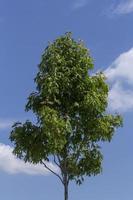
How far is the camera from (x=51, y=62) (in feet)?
99.0

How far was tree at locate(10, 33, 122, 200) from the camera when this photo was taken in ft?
97.6

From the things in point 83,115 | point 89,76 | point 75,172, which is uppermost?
point 89,76

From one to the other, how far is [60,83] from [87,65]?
167 cm

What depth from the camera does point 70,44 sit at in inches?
1227

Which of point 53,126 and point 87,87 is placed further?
point 87,87

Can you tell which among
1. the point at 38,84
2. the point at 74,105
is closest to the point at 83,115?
the point at 74,105

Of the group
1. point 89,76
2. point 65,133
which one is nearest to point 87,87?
point 89,76

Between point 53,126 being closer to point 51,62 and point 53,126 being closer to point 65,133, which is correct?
point 65,133

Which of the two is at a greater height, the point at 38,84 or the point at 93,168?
the point at 38,84

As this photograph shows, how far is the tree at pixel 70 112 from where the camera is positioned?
29.7 meters

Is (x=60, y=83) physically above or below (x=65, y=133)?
above

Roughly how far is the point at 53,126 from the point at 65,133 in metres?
0.80

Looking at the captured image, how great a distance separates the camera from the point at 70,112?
1190 inches

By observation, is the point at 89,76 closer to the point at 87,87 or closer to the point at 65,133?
the point at 87,87
